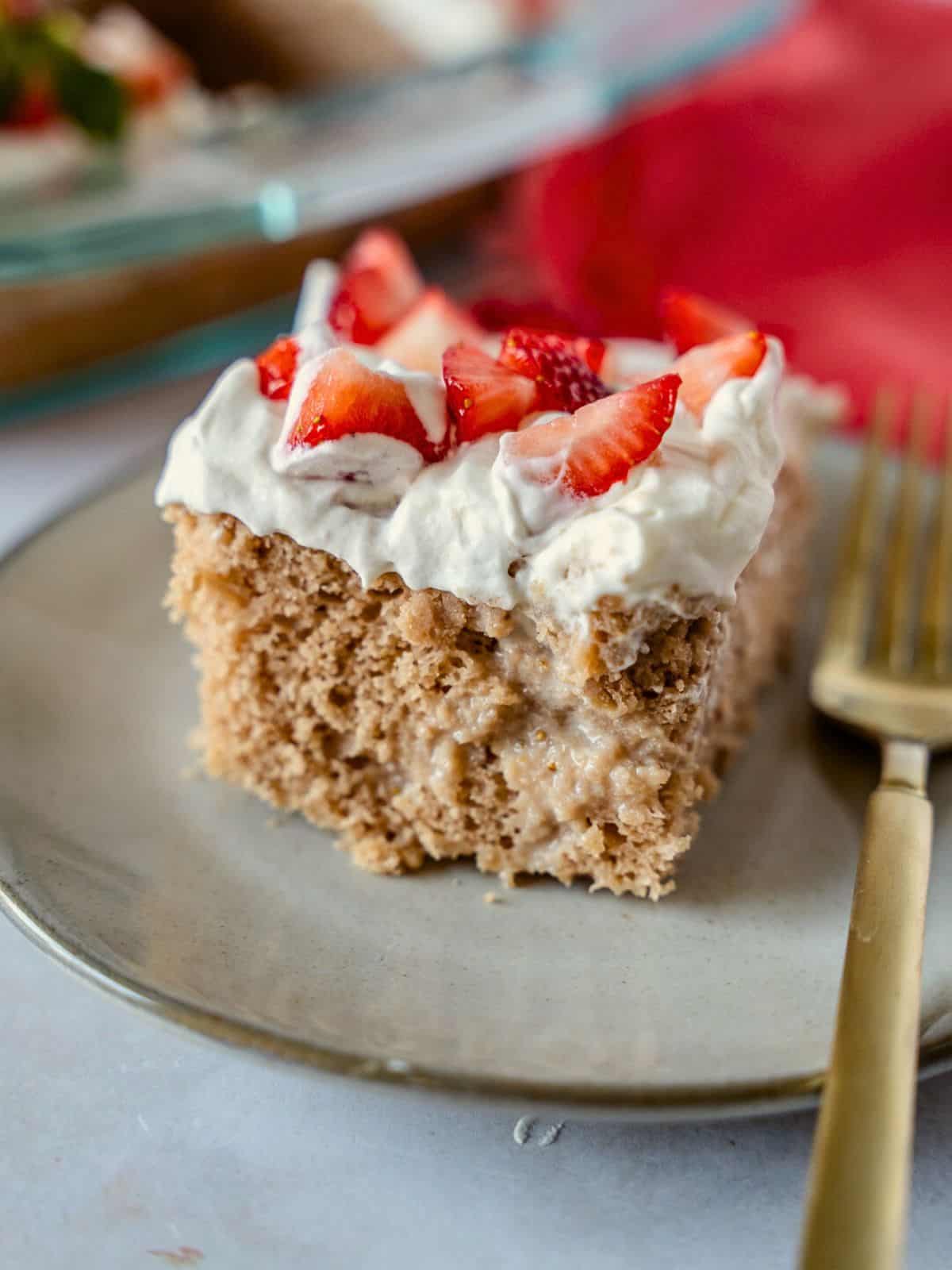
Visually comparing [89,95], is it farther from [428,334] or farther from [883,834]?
[883,834]

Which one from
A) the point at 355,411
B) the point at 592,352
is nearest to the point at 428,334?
the point at 592,352

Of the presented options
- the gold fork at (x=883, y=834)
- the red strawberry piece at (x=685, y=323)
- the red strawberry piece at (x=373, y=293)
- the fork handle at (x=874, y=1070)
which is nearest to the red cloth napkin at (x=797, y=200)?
the gold fork at (x=883, y=834)

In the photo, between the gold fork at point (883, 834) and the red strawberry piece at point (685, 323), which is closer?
the gold fork at point (883, 834)

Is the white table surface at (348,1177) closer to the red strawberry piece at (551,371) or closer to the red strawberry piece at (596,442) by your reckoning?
the red strawberry piece at (596,442)

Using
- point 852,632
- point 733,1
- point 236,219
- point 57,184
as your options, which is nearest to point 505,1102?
point 852,632

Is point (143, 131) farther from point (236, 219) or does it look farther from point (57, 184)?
point (236, 219)

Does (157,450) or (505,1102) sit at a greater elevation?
(157,450)

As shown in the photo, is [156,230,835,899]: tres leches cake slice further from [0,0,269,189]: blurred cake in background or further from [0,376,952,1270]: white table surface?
[0,0,269,189]: blurred cake in background
